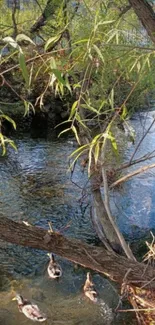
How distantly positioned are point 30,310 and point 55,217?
2.05m

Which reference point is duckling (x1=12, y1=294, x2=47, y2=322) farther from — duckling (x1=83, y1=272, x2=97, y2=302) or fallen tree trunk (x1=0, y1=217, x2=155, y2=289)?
fallen tree trunk (x1=0, y1=217, x2=155, y2=289)

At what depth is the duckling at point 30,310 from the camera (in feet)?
12.5

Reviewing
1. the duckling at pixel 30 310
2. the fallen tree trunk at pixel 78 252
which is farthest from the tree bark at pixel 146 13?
the duckling at pixel 30 310

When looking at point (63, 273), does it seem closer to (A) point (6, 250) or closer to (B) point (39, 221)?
(A) point (6, 250)

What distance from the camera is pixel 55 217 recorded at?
577 cm

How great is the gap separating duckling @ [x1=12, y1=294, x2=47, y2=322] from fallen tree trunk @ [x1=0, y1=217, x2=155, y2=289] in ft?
3.58

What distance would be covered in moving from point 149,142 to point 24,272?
4.89m

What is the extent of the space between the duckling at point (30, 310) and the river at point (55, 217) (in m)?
0.07

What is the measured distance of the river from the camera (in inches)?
161

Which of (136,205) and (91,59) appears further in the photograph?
(136,205)

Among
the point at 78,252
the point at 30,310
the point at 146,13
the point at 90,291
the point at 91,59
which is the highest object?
the point at 146,13

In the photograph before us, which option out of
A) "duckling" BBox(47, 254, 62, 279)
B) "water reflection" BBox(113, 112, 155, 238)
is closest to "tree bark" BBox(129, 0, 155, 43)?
"water reflection" BBox(113, 112, 155, 238)

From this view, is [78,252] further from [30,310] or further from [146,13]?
[146,13]

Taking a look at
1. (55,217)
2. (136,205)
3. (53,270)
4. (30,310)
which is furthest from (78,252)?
(136,205)
